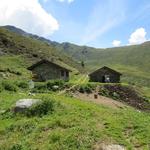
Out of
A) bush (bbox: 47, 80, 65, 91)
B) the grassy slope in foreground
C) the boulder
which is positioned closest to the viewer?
the grassy slope in foreground

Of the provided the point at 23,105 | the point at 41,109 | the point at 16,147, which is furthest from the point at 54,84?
the point at 16,147

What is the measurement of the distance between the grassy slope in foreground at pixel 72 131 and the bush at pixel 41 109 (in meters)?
0.50

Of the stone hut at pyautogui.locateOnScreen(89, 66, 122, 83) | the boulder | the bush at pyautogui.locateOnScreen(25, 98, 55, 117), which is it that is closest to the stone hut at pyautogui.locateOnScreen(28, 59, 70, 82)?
the stone hut at pyautogui.locateOnScreen(89, 66, 122, 83)

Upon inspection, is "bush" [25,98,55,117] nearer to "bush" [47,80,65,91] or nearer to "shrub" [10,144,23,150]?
"shrub" [10,144,23,150]

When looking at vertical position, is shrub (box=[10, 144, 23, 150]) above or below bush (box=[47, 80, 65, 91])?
below

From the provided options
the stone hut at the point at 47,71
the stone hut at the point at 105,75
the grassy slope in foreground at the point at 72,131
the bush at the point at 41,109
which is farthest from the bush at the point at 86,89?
the grassy slope in foreground at the point at 72,131

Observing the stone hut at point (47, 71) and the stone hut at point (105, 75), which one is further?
the stone hut at point (105, 75)

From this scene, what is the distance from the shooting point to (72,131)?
71.4 ft

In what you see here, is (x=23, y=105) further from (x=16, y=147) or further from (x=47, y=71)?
(x=47, y=71)

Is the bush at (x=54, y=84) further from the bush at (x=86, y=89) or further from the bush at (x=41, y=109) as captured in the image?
the bush at (x=41, y=109)

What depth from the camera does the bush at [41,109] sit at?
2681 cm

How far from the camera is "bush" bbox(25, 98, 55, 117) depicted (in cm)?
2681

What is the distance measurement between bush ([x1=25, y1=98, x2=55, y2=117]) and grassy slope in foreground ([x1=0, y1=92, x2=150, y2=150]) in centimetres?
50

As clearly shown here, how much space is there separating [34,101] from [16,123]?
3.27 m
